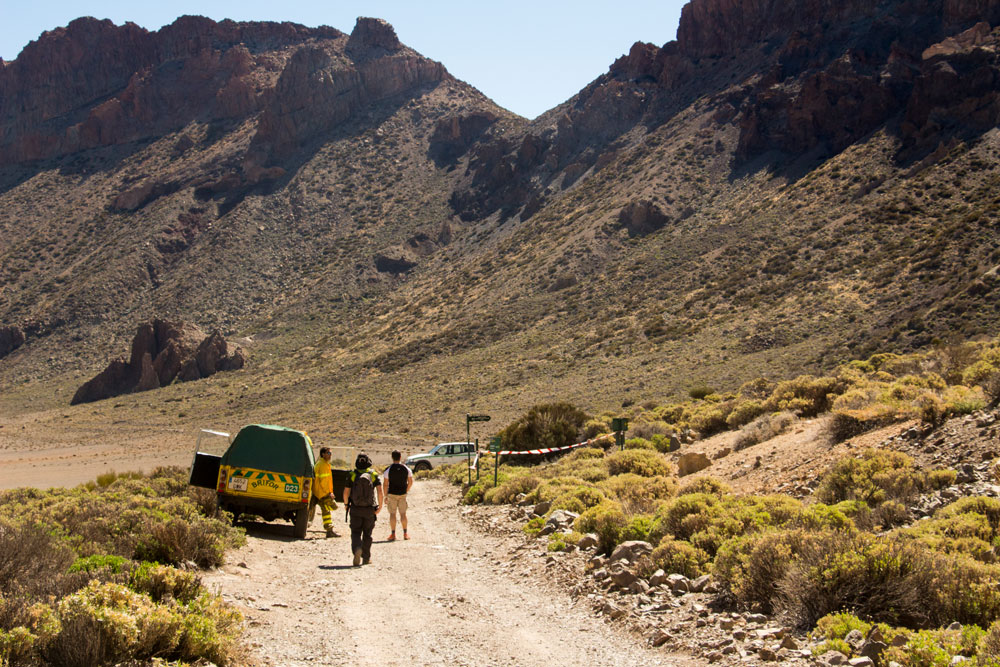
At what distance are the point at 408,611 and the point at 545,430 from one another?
51.8 ft

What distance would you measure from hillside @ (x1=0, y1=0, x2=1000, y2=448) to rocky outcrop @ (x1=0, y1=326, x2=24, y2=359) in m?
1.54

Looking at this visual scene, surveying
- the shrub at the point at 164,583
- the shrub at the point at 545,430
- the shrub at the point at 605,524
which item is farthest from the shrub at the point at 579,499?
the shrub at the point at 545,430

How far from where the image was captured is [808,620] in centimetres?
632

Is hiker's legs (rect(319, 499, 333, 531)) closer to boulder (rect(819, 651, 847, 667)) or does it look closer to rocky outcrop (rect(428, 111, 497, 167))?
boulder (rect(819, 651, 847, 667))

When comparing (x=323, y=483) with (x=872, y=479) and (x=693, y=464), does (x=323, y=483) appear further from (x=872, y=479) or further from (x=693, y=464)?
(x=872, y=479)

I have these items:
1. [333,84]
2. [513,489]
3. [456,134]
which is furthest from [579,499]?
[333,84]

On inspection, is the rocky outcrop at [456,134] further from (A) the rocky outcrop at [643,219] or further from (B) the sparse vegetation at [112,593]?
(B) the sparse vegetation at [112,593]

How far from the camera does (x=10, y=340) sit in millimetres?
81438

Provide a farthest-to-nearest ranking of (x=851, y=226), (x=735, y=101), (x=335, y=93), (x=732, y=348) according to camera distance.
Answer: (x=335, y=93) < (x=735, y=101) < (x=851, y=226) < (x=732, y=348)

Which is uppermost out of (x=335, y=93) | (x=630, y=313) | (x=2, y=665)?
(x=335, y=93)

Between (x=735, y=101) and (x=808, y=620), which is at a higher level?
(x=735, y=101)

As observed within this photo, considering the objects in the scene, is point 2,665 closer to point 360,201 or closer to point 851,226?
point 851,226

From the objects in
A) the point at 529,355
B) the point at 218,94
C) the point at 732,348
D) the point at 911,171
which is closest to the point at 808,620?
the point at 732,348

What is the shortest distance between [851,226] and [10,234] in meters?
96.1
